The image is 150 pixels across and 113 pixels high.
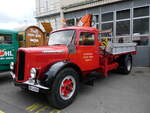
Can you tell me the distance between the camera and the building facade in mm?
7988

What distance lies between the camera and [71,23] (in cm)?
1101

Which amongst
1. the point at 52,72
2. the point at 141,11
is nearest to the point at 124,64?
the point at 141,11

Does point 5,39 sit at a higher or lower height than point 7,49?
higher

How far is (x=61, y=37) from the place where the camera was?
13.6ft

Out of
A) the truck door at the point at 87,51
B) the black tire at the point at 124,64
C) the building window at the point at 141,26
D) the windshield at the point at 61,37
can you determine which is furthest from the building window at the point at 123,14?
the windshield at the point at 61,37

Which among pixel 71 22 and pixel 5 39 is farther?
pixel 71 22

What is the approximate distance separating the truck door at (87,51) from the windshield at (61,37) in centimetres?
31

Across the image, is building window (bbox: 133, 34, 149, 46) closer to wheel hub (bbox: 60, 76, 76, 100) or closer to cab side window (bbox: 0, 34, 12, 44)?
wheel hub (bbox: 60, 76, 76, 100)

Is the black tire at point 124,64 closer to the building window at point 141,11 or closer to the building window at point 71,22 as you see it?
the building window at point 141,11

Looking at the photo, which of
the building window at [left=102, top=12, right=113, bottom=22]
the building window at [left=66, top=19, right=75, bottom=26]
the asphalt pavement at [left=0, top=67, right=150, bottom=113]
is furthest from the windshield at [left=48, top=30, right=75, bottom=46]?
the building window at [left=66, top=19, right=75, bottom=26]

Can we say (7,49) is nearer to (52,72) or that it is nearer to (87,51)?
(52,72)

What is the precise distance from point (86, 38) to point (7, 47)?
3358mm

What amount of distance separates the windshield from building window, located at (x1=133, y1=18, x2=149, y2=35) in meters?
5.93

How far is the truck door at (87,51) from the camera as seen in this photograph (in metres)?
4.01
